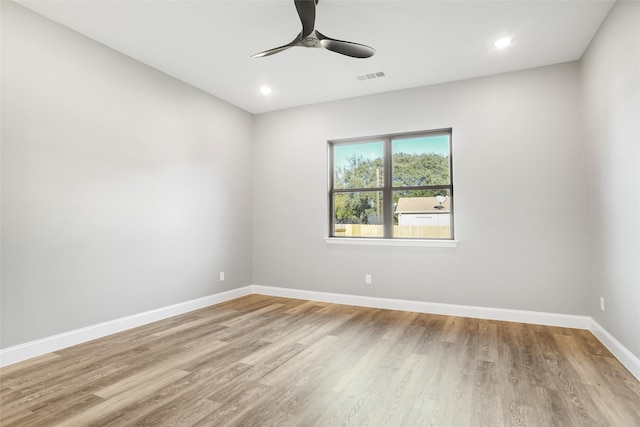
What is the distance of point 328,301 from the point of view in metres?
4.71

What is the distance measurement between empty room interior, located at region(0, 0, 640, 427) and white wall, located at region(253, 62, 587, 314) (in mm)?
23

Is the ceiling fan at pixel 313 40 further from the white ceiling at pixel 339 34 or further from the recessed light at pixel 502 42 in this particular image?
the recessed light at pixel 502 42

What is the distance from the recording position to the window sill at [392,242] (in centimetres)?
406

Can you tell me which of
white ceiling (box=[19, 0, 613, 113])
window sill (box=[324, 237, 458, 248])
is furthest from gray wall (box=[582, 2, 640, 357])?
window sill (box=[324, 237, 458, 248])

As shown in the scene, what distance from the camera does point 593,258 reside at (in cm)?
334

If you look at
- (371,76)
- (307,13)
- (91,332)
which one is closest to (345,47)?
(307,13)

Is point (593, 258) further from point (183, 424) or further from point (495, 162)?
point (183, 424)

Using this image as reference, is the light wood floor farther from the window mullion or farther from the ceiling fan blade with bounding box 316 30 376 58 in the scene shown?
the ceiling fan blade with bounding box 316 30 376 58

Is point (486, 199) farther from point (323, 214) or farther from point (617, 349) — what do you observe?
point (323, 214)

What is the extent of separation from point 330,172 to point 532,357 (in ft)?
10.7

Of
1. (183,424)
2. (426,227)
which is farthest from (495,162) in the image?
(183,424)

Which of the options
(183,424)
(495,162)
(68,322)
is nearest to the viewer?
(183,424)

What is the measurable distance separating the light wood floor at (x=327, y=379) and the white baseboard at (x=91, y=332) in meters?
0.10

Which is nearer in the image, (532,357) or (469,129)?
(532,357)
